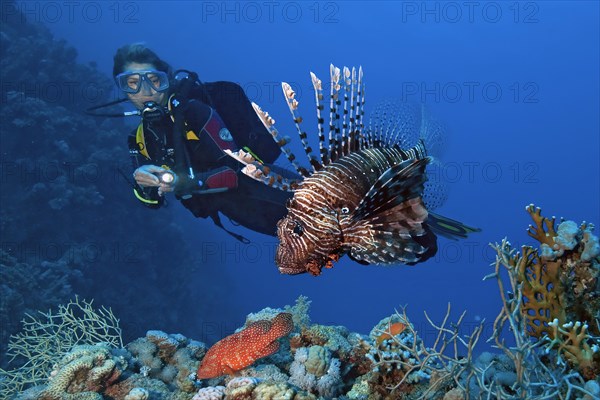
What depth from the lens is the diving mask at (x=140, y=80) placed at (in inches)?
223

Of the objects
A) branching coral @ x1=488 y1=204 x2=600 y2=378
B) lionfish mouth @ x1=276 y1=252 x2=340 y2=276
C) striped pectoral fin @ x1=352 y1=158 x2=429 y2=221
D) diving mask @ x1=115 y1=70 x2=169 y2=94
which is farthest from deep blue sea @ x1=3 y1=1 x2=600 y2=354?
striped pectoral fin @ x1=352 y1=158 x2=429 y2=221

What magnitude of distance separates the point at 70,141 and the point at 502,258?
15.9m

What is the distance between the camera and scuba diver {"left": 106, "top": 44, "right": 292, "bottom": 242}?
5.03m

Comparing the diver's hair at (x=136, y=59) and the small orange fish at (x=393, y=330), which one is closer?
the small orange fish at (x=393, y=330)

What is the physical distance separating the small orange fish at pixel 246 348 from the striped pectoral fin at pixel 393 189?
1.24 meters

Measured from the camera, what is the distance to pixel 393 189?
2.56m

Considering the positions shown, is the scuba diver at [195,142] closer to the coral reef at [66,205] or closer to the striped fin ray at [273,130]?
the striped fin ray at [273,130]

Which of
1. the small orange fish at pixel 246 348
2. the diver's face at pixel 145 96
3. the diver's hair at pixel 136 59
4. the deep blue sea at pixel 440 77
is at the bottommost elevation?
the small orange fish at pixel 246 348

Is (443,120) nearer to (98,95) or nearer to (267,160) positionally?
(267,160)

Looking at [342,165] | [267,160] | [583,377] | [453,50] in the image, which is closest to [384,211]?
[342,165]

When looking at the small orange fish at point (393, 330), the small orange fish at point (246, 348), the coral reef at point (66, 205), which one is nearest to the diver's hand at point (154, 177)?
the small orange fish at point (246, 348)

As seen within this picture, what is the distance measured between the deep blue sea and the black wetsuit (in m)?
37.2

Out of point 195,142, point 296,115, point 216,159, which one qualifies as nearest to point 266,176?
point 296,115

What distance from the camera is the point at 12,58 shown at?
1491 centimetres
